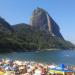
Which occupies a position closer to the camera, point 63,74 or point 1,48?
point 63,74

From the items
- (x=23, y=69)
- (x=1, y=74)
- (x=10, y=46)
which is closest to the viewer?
(x=1, y=74)

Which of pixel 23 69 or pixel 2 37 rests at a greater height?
pixel 2 37

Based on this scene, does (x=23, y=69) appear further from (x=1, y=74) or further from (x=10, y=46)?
(x=10, y=46)

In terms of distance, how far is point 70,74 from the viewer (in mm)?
29344

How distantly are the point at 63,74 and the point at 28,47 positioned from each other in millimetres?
165995

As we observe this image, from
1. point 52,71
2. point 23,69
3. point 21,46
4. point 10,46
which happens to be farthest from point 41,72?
point 21,46

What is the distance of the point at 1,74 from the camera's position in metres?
27.0

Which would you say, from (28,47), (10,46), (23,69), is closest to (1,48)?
(10,46)

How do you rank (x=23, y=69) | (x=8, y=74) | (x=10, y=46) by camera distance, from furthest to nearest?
(x=10, y=46) → (x=23, y=69) → (x=8, y=74)

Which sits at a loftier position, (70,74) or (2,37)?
(2,37)

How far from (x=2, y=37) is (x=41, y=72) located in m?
153

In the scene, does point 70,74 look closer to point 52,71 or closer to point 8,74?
point 52,71

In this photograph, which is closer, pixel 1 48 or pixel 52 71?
pixel 52 71

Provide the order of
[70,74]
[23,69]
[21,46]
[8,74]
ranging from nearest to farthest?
1. [8,74]
2. [70,74]
3. [23,69]
4. [21,46]
